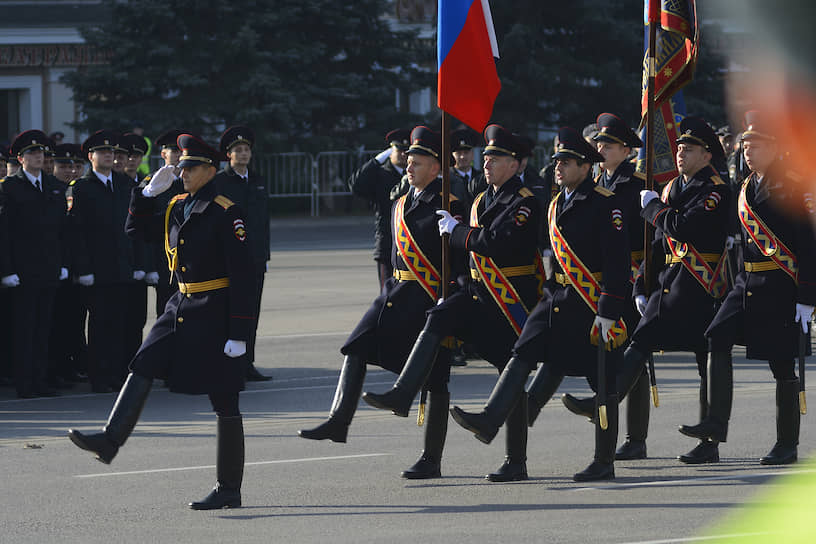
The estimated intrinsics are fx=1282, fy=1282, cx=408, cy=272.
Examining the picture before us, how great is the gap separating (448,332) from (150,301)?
11.0m

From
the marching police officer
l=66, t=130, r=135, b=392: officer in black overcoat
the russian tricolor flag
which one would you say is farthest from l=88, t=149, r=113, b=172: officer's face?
the russian tricolor flag

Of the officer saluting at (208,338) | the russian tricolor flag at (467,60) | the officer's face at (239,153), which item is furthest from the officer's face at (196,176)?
the officer's face at (239,153)

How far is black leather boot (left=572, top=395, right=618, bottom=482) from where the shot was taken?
648 centimetres

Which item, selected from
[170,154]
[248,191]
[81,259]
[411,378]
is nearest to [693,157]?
[411,378]

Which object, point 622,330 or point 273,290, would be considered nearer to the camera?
point 622,330

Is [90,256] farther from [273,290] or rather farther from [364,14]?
[364,14]

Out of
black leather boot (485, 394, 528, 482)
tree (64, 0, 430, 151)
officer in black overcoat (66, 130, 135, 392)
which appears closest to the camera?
black leather boot (485, 394, 528, 482)

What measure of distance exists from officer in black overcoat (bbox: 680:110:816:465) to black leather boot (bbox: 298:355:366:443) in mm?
1815

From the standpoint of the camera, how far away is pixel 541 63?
33.8 metres

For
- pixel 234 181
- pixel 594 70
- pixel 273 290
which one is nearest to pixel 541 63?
pixel 594 70

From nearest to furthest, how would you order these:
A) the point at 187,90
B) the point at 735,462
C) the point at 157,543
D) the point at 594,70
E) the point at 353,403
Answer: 1. the point at 157,543
2. the point at 353,403
3. the point at 735,462
4. the point at 187,90
5. the point at 594,70

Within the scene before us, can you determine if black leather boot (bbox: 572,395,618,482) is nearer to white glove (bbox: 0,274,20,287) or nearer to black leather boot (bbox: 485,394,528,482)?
black leather boot (bbox: 485,394,528,482)

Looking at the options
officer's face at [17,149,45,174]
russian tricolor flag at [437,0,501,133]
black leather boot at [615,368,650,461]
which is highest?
russian tricolor flag at [437,0,501,133]

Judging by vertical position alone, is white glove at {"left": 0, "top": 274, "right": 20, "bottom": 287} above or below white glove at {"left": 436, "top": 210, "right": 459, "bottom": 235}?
below
